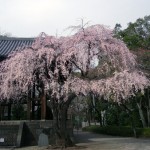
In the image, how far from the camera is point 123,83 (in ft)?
50.4

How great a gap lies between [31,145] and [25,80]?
5044 millimetres

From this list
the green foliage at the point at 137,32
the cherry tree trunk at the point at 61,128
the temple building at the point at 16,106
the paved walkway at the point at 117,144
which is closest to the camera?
the paved walkway at the point at 117,144

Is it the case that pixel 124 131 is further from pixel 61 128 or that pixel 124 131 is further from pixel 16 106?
pixel 61 128

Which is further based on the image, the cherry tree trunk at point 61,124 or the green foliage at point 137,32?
the green foliage at point 137,32

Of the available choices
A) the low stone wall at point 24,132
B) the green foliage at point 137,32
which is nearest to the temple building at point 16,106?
the low stone wall at point 24,132

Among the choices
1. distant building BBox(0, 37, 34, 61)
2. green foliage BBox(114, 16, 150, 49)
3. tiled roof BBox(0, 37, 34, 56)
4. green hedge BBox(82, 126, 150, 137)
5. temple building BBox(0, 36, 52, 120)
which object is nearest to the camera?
temple building BBox(0, 36, 52, 120)

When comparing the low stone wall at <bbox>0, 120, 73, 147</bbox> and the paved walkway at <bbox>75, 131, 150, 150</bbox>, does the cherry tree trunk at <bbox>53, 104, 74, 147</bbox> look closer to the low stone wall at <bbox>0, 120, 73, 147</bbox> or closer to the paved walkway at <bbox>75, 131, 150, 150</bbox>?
the paved walkway at <bbox>75, 131, 150, 150</bbox>

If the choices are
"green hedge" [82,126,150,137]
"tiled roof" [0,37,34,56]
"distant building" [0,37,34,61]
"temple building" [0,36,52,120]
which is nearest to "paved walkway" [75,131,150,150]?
"temple building" [0,36,52,120]

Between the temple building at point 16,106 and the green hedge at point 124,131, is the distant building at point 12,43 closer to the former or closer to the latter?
the temple building at point 16,106

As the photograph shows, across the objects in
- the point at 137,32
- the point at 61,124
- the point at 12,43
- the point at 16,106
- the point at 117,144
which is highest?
the point at 137,32

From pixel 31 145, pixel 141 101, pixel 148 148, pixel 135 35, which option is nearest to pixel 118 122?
pixel 141 101

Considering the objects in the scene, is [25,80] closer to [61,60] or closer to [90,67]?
[61,60]

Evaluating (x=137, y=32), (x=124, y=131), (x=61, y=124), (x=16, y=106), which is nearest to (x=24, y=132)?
(x=61, y=124)

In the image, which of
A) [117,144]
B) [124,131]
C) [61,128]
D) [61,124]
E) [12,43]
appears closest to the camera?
[61,128]
